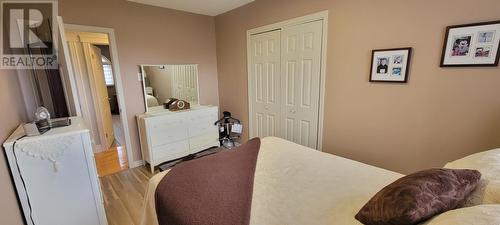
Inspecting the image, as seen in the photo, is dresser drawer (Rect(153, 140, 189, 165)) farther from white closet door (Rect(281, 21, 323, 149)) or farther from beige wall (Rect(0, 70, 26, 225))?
white closet door (Rect(281, 21, 323, 149))

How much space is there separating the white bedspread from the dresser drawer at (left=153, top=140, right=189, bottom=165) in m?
1.56

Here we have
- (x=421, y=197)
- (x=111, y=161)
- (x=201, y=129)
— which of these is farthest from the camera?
(x=201, y=129)

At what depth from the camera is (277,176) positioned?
4.93 feet

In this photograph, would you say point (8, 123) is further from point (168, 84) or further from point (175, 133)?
point (168, 84)

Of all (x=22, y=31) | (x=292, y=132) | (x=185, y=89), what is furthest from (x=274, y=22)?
(x=22, y=31)

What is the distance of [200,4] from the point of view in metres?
3.00

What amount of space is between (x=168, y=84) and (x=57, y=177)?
6.76ft

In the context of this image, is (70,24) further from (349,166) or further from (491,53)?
(491,53)

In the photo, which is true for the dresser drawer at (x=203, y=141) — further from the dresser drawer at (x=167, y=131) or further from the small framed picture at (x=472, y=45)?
the small framed picture at (x=472, y=45)

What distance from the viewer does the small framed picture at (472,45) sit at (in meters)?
1.40

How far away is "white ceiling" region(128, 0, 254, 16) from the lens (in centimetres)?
289

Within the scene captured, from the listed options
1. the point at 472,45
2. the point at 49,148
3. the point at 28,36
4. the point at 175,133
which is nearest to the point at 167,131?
the point at 175,133

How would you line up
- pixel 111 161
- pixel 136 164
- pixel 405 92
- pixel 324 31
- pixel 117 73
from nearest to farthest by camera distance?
1. pixel 405 92
2. pixel 324 31
3. pixel 117 73
4. pixel 136 164
5. pixel 111 161

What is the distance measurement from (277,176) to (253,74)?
1981 mm
